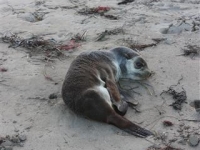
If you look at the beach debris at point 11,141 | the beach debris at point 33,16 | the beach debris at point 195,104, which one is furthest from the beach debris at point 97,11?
the beach debris at point 11,141

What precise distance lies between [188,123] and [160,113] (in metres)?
0.31

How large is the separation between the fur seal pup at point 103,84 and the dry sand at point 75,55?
10 cm

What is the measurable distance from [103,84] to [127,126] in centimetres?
63

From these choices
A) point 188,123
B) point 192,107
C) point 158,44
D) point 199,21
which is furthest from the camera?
point 199,21

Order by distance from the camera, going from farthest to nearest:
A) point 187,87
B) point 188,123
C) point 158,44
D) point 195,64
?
point 158,44, point 195,64, point 187,87, point 188,123

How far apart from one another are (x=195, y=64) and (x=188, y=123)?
4.11 ft

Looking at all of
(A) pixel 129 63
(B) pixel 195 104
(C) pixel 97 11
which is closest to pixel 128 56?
(A) pixel 129 63

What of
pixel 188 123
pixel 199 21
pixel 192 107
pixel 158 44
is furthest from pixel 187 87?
pixel 199 21

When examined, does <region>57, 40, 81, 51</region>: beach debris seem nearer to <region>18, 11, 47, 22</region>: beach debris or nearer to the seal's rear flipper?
<region>18, 11, 47, 22</region>: beach debris

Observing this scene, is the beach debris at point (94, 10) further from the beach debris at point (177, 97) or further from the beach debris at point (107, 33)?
the beach debris at point (177, 97)

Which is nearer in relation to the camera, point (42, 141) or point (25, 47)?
point (42, 141)

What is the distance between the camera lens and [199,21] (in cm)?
648

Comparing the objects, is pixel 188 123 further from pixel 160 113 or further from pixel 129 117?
pixel 129 117

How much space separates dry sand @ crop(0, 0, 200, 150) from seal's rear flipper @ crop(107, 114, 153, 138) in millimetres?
52
